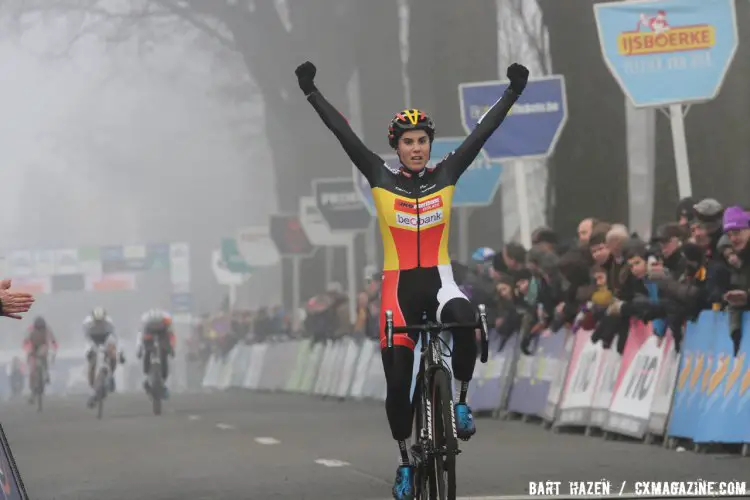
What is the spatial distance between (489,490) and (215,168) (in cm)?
10007

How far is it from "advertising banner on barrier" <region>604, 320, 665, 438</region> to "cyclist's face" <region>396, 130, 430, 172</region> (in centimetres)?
625

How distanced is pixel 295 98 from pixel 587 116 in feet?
88.8

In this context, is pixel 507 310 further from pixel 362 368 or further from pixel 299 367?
pixel 299 367

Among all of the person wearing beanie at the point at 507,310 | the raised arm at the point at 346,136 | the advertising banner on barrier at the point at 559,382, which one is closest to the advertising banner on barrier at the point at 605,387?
the advertising banner on barrier at the point at 559,382

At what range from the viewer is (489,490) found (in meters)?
12.9

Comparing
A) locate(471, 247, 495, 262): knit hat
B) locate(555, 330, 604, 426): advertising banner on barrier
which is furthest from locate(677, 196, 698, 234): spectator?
locate(471, 247, 495, 262): knit hat

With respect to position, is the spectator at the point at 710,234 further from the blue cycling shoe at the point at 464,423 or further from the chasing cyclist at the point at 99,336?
Answer: the chasing cyclist at the point at 99,336

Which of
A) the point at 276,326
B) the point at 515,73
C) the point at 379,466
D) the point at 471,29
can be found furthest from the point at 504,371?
the point at 276,326

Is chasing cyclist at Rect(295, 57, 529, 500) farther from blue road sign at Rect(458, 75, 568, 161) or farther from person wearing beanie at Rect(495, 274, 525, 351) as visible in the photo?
blue road sign at Rect(458, 75, 568, 161)

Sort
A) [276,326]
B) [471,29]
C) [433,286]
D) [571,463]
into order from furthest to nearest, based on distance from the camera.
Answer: [276,326], [471,29], [571,463], [433,286]

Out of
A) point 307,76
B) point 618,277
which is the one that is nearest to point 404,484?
point 307,76

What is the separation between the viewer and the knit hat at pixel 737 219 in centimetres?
1482

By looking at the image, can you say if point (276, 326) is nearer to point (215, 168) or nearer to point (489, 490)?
point (489, 490)

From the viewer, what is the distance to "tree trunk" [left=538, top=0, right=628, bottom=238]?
27.0 metres
